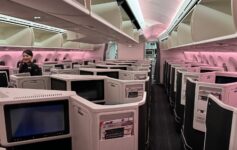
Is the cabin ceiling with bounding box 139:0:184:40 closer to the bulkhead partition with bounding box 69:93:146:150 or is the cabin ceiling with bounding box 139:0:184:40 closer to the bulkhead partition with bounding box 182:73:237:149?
the bulkhead partition with bounding box 182:73:237:149

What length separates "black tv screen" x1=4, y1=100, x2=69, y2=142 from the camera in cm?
184

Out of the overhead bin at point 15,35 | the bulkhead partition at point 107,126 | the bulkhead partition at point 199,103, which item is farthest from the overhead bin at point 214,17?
the overhead bin at point 15,35

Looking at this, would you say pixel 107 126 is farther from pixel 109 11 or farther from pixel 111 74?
pixel 109 11

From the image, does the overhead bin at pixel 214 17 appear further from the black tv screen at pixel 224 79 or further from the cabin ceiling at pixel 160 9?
the black tv screen at pixel 224 79

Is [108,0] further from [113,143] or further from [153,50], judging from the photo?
[153,50]

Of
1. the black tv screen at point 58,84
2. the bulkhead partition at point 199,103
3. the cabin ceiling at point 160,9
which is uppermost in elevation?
the cabin ceiling at point 160,9

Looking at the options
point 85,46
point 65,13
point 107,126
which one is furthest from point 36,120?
point 85,46

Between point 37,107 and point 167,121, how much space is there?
5.30 m

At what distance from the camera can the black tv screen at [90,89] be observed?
3.34 metres

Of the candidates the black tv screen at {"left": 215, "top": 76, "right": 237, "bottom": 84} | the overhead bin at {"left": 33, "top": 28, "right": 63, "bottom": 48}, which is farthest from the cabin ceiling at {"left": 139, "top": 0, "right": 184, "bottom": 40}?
the overhead bin at {"left": 33, "top": 28, "right": 63, "bottom": 48}

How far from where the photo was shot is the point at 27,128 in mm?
1885

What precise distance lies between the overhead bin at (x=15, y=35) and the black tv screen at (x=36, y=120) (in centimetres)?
601

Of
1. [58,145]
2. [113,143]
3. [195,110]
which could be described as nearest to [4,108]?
[58,145]

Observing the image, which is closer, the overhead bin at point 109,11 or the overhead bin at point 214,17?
the overhead bin at point 214,17
